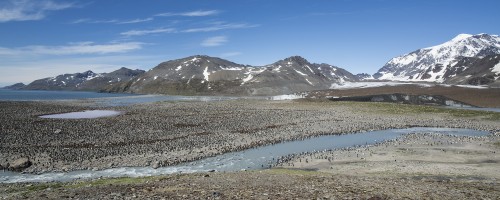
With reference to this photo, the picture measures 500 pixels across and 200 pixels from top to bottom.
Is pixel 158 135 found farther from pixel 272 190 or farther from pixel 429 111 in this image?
pixel 429 111

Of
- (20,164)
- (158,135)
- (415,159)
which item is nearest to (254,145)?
(158,135)

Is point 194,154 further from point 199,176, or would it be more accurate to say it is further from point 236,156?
point 199,176

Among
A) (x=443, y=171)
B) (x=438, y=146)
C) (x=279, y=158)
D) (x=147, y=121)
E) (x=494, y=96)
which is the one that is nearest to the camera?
(x=443, y=171)

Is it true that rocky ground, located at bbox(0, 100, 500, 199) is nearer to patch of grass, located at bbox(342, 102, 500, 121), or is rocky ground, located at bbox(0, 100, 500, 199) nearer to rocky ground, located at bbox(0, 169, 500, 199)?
rocky ground, located at bbox(0, 169, 500, 199)

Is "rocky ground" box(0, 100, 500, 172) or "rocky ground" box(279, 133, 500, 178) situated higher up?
"rocky ground" box(0, 100, 500, 172)

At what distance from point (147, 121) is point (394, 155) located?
144 feet

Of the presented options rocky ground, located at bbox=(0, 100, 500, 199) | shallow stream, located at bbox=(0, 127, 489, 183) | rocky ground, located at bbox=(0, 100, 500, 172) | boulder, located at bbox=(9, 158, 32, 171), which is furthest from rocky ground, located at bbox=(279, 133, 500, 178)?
boulder, located at bbox=(9, 158, 32, 171)

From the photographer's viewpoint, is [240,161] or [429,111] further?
[429,111]

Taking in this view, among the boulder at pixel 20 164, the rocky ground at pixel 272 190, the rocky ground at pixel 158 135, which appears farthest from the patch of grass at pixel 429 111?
the boulder at pixel 20 164

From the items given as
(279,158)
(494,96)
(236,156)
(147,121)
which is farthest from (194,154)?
(494,96)

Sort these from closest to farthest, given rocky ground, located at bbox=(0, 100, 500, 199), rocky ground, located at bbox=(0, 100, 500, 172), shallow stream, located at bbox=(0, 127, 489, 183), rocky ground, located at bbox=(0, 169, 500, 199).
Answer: rocky ground, located at bbox=(0, 169, 500, 199)
rocky ground, located at bbox=(0, 100, 500, 199)
shallow stream, located at bbox=(0, 127, 489, 183)
rocky ground, located at bbox=(0, 100, 500, 172)

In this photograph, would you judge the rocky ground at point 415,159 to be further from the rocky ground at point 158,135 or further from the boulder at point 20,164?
the boulder at point 20,164

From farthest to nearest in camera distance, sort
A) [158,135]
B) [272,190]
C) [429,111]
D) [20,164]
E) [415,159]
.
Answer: [429,111], [158,135], [415,159], [20,164], [272,190]

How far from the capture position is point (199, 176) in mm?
25781
